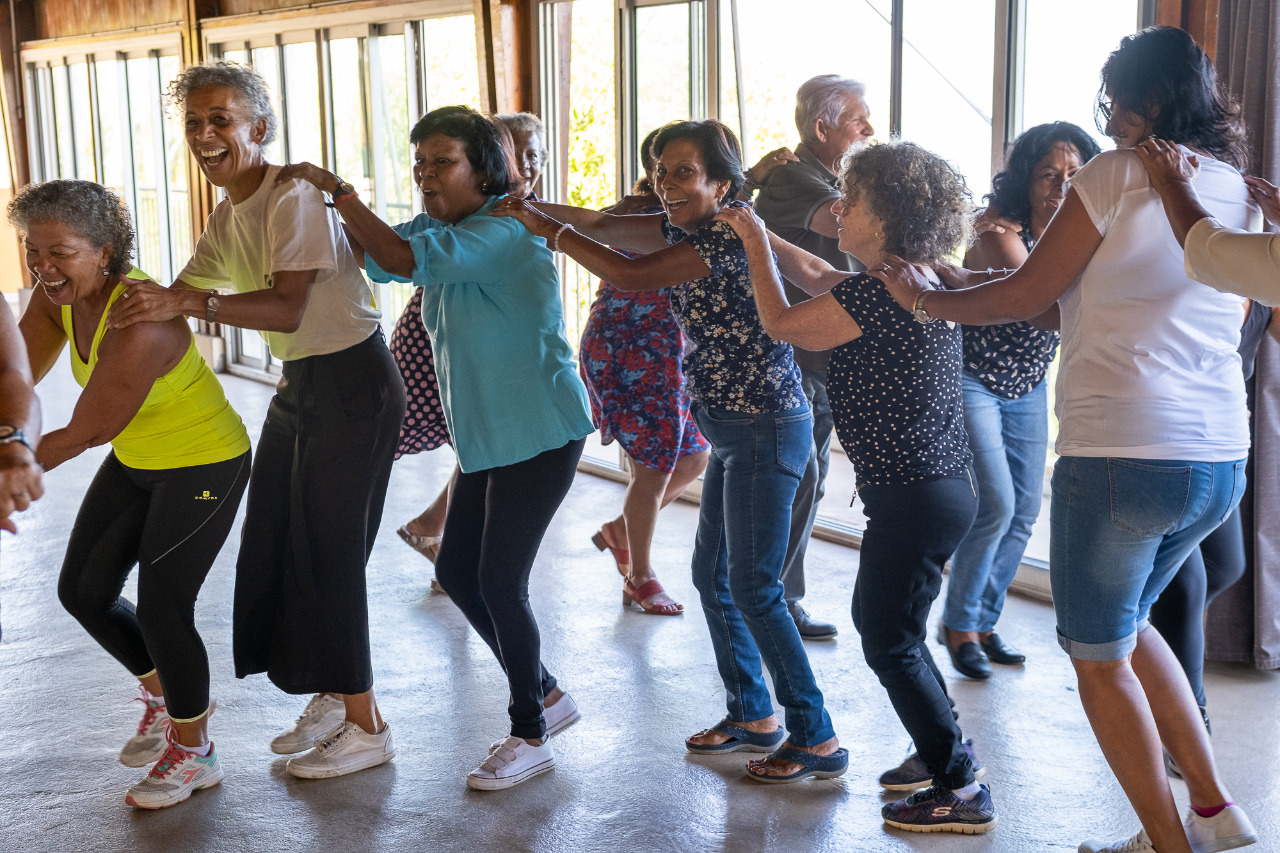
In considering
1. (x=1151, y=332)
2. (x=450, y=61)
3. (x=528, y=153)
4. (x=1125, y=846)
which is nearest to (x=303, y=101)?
(x=450, y=61)

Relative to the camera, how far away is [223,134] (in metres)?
2.78

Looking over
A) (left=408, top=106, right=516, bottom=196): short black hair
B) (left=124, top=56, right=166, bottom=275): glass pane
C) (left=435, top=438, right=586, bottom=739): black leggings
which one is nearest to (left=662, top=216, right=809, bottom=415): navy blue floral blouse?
(left=435, top=438, right=586, bottom=739): black leggings

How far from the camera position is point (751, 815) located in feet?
9.22

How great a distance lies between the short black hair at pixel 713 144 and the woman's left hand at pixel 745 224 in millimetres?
167

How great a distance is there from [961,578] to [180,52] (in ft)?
27.6

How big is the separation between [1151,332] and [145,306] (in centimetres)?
199

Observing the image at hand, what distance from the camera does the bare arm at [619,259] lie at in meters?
2.77

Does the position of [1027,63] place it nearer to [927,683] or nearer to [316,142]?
[927,683]

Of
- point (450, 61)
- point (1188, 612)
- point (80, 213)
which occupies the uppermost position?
point (450, 61)

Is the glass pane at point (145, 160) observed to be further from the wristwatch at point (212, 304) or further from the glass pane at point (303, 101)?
the wristwatch at point (212, 304)

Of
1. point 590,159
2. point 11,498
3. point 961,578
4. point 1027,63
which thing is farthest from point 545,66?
point 11,498

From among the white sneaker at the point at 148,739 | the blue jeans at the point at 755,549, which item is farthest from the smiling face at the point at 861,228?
the white sneaker at the point at 148,739

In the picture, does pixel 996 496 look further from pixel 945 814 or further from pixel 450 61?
pixel 450 61

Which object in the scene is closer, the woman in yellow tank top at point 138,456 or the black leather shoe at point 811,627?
the woman in yellow tank top at point 138,456
